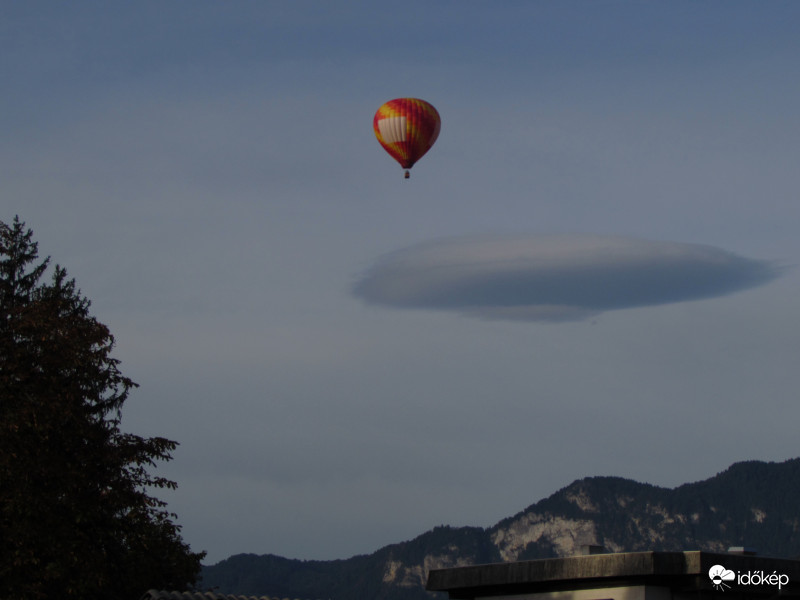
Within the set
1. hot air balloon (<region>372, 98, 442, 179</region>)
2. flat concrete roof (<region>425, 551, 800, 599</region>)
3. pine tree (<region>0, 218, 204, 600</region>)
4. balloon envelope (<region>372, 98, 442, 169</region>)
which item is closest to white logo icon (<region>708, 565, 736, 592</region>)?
flat concrete roof (<region>425, 551, 800, 599</region>)

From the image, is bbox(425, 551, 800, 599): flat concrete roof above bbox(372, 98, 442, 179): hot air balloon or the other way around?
the other way around

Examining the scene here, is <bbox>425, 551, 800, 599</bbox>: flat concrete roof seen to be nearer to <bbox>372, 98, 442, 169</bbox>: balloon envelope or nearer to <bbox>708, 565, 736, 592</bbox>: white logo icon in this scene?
<bbox>708, 565, 736, 592</bbox>: white logo icon

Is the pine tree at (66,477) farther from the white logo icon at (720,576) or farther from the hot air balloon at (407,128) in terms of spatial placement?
the hot air balloon at (407,128)

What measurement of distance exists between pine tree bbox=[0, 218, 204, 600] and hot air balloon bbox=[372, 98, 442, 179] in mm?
27069

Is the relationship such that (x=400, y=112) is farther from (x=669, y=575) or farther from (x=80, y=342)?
(x=669, y=575)

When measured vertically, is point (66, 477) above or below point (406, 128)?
below

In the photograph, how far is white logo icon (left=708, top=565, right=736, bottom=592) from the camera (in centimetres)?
2505

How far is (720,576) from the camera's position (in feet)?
82.4

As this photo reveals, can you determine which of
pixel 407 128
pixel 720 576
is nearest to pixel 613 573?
pixel 720 576

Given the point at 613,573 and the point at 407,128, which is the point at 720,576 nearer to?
the point at 613,573

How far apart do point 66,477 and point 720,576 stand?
16.0 metres

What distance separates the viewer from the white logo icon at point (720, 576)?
25047 millimetres

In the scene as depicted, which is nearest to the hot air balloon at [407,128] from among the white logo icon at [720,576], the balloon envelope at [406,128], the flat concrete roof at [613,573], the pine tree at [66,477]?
the balloon envelope at [406,128]

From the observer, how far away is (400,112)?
2297 inches
